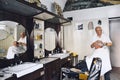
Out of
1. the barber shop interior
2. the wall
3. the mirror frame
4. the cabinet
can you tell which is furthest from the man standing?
the mirror frame

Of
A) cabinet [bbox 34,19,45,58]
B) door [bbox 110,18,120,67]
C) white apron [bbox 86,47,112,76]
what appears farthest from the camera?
door [bbox 110,18,120,67]

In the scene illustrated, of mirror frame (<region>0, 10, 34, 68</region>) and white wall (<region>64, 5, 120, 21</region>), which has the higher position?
white wall (<region>64, 5, 120, 21</region>)

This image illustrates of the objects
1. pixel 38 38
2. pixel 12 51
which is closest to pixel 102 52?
pixel 38 38

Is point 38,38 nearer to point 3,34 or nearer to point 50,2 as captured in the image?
point 3,34

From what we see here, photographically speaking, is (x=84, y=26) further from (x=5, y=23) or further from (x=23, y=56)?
(x=5, y=23)

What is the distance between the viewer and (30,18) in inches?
117

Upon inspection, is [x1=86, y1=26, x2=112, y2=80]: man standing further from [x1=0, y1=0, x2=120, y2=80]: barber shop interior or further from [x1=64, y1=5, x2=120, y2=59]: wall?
[x1=64, y1=5, x2=120, y2=59]: wall

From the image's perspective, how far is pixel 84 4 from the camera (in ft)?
15.7

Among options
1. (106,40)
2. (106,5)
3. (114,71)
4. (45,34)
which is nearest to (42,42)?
(45,34)

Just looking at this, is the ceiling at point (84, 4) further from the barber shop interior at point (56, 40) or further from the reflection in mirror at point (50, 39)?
the reflection in mirror at point (50, 39)

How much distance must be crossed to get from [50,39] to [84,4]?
1759 millimetres

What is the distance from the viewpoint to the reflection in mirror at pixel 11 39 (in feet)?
7.62

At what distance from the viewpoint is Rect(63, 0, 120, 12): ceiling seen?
4.48m

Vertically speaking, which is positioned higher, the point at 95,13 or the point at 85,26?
the point at 95,13
